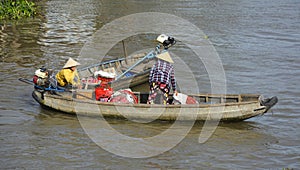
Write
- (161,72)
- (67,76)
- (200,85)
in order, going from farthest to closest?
(200,85)
(67,76)
(161,72)

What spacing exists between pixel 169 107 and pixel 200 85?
292 cm

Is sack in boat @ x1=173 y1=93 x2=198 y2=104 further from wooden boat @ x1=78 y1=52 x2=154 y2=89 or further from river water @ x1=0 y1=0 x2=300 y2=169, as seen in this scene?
wooden boat @ x1=78 y1=52 x2=154 y2=89

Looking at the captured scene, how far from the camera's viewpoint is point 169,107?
305 inches

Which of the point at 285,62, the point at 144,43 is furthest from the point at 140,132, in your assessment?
the point at 144,43

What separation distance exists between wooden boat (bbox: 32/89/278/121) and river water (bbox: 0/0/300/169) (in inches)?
8.6

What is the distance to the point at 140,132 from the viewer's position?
785 centimetres

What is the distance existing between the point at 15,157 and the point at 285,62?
7.90 m

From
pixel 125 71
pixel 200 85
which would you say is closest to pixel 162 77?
pixel 125 71

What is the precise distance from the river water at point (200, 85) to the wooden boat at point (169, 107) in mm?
218

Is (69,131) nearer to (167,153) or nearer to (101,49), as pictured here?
(167,153)

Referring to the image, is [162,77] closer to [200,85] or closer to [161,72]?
[161,72]

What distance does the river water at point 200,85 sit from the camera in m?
6.88

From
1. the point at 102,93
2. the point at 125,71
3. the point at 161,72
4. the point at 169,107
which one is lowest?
the point at 169,107

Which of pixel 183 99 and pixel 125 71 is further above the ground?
pixel 125 71
